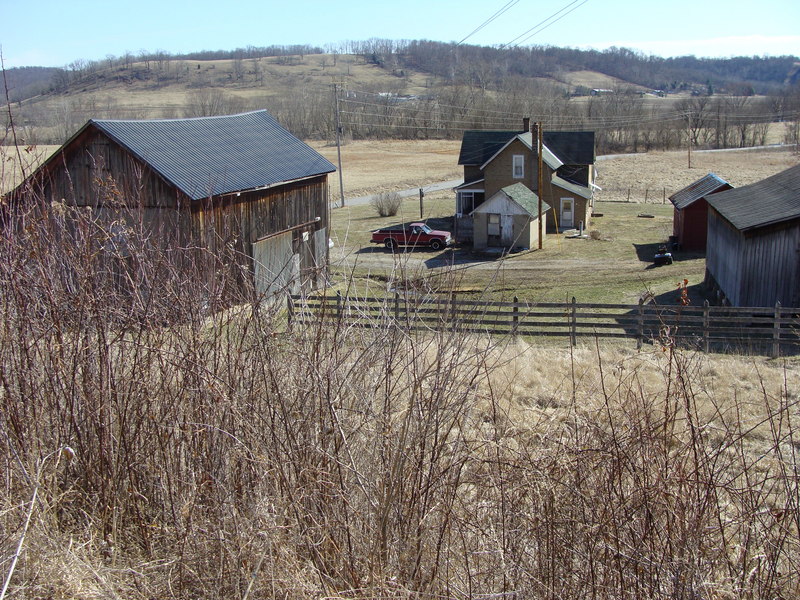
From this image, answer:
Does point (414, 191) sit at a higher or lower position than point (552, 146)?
lower

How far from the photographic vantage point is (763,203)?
2162cm

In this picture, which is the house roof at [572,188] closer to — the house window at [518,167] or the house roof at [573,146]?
the house window at [518,167]

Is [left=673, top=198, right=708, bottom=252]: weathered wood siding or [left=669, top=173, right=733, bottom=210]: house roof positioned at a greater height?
[left=669, top=173, right=733, bottom=210]: house roof

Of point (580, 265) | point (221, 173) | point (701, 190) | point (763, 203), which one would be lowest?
point (580, 265)

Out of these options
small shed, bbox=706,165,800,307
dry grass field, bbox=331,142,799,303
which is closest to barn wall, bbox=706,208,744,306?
small shed, bbox=706,165,800,307

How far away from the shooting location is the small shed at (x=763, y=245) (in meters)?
19.2

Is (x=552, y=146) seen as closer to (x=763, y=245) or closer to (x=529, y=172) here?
(x=529, y=172)

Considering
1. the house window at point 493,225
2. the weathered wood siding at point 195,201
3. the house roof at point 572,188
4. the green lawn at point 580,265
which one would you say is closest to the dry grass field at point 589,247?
the green lawn at point 580,265

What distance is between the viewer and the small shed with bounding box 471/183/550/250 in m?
37.2

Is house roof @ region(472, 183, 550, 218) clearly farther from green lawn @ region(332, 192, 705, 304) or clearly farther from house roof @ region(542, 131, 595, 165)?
house roof @ region(542, 131, 595, 165)

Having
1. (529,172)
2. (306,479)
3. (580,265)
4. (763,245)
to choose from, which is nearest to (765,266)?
(763,245)

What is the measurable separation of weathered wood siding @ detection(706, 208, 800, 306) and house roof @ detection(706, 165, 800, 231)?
318mm

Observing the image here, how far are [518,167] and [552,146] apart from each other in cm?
613

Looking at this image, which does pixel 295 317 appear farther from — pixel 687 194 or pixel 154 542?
pixel 687 194
